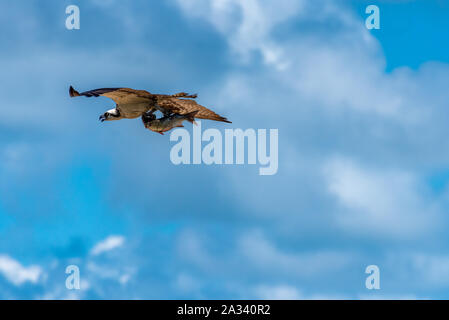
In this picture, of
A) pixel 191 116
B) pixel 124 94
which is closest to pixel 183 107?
pixel 191 116

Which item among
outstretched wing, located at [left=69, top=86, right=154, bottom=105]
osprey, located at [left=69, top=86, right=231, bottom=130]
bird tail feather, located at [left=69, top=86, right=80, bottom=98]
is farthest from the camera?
osprey, located at [left=69, top=86, right=231, bottom=130]

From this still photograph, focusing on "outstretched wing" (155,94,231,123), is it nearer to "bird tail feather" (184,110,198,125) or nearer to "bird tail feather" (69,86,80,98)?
"bird tail feather" (184,110,198,125)

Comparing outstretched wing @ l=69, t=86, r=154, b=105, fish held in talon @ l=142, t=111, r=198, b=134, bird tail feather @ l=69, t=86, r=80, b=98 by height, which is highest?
outstretched wing @ l=69, t=86, r=154, b=105

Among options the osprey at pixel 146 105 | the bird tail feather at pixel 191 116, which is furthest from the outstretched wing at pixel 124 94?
the bird tail feather at pixel 191 116

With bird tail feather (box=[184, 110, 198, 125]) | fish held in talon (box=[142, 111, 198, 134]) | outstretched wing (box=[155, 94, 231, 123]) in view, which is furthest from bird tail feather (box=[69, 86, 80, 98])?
bird tail feather (box=[184, 110, 198, 125])

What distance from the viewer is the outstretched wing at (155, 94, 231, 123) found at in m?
39.9

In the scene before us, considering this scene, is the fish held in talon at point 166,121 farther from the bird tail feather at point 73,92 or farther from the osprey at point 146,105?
the bird tail feather at point 73,92

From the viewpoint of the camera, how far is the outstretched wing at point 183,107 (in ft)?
131

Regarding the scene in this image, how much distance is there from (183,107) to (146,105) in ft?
7.30

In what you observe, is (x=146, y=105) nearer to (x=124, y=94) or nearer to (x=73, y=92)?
(x=124, y=94)
